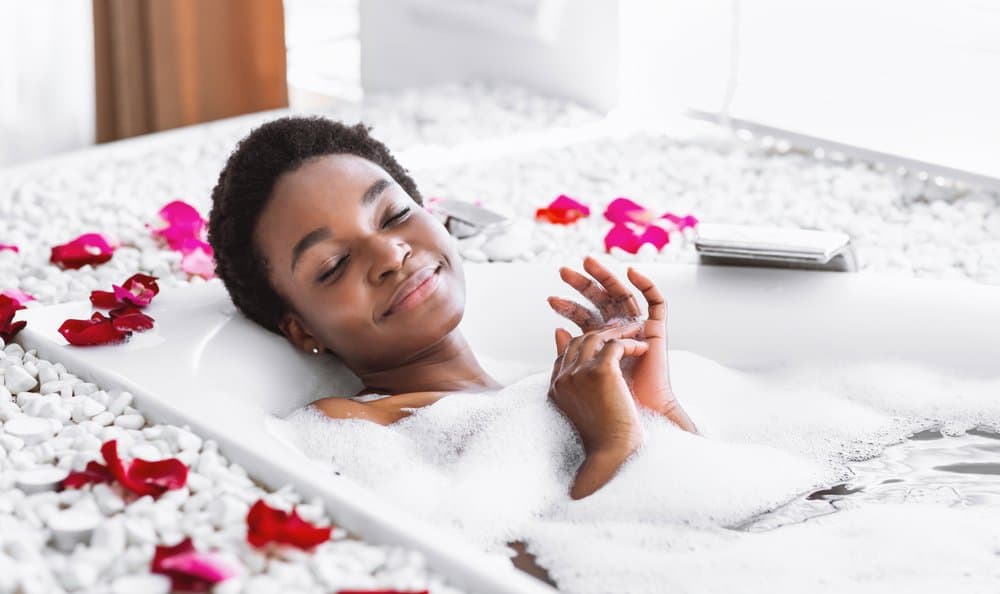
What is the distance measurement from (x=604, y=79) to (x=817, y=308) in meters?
1.66

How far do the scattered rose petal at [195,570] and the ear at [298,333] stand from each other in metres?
0.69

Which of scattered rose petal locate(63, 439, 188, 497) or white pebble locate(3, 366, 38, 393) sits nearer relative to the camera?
scattered rose petal locate(63, 439, 188, 497)

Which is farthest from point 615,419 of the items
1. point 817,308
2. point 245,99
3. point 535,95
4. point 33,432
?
point 245,99

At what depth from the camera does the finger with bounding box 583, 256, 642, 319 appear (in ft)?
5.73

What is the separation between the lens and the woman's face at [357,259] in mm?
1642

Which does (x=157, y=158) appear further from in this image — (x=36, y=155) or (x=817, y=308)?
(x=817, y=308)

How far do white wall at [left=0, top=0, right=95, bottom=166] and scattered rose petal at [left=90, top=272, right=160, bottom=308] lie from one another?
1542 mm

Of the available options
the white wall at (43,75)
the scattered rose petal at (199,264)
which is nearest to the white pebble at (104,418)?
the scattered rose petal at (199,264)

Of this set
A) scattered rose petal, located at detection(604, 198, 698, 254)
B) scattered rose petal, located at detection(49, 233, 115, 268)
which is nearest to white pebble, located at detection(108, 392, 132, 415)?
scattered rose petal, located at detection(49, 233, 115, 268)

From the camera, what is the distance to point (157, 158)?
3.13 metres

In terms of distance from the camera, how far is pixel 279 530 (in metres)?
1.13

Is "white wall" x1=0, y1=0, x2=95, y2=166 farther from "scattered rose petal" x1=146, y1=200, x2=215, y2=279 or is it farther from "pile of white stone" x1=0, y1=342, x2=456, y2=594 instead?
"pile of white stone" x1=0, y1=342, x2=456, y2=594

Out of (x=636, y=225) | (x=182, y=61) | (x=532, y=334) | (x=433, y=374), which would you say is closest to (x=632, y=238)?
(x=636, y=225)

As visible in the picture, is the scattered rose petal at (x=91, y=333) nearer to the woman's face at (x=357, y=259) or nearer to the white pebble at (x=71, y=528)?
the woman's face at (x=357, y=259)
